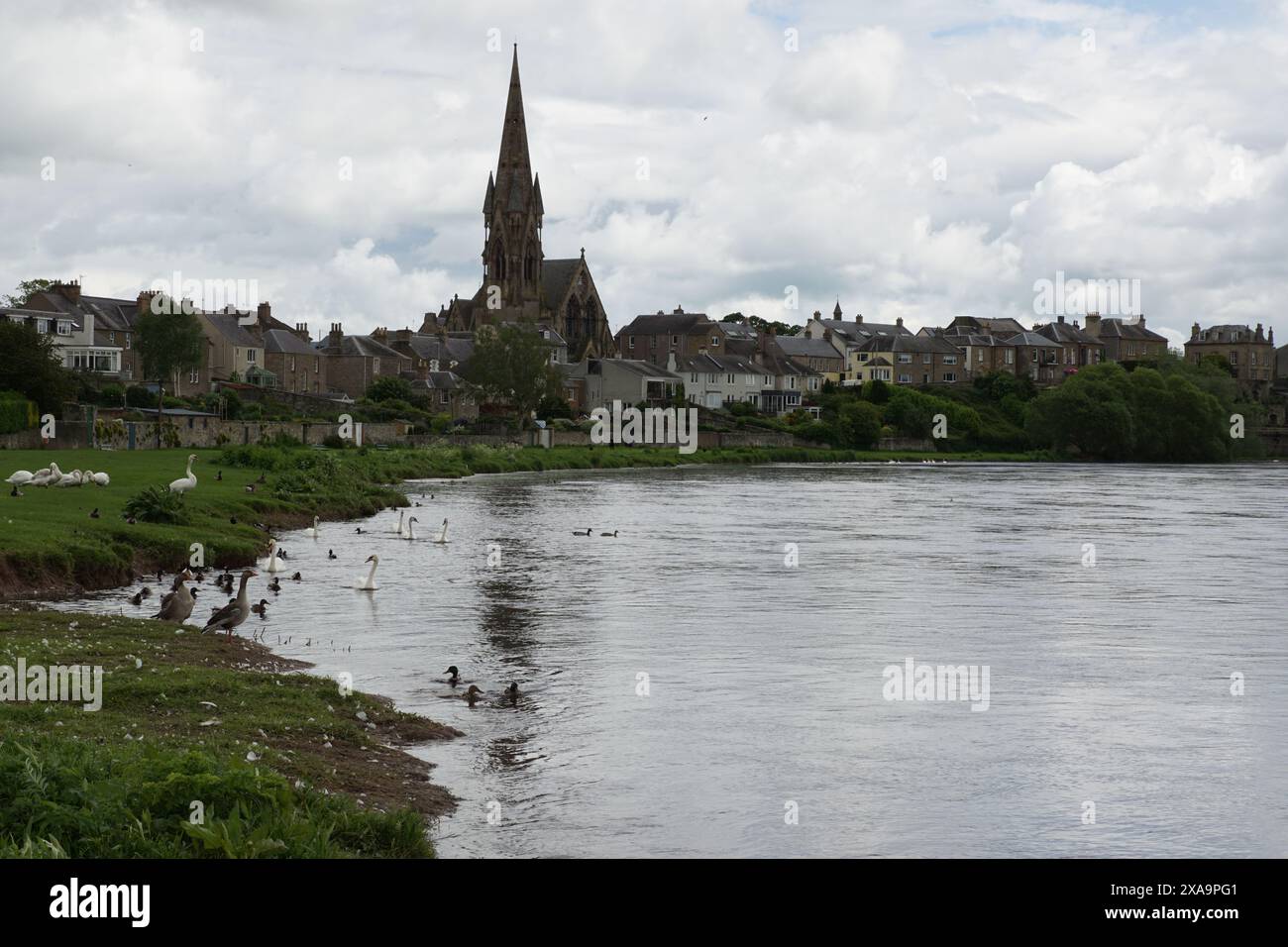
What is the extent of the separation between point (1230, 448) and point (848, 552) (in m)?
114

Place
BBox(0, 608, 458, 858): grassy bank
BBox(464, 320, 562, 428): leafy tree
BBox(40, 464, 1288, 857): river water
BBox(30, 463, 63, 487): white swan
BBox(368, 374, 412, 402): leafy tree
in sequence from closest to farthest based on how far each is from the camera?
BBox(0, 608, 458, 858): grassy bank → BBox(40, 464, 1288, 857): river water → BBox(30, 463, 63, 487): white swan → BBox(464, 320, 562, 428): leafy tree → BBox(368, 374, 412, 402): leafy tree

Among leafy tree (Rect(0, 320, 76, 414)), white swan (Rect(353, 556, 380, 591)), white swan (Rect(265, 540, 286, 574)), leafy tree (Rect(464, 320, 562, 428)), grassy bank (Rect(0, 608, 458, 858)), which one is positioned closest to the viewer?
grassy bank (Rect(0, 608, 458, 858))

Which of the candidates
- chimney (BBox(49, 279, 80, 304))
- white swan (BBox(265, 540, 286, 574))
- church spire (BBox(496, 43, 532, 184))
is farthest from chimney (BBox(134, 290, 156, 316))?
white swan (BBox(265, 540, 286, 574))

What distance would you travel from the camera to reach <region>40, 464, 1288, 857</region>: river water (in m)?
14.9

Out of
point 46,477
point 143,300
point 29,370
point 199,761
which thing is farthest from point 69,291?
point 199,761

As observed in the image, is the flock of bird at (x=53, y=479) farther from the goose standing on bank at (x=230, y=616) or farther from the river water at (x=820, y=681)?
the goose standing on bank at (x=230, y=616)

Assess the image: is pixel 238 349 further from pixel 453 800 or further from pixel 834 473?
pixel 453 800

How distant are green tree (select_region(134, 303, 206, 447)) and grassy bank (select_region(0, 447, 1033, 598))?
22958mm

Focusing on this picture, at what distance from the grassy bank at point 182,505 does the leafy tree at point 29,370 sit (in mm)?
6406

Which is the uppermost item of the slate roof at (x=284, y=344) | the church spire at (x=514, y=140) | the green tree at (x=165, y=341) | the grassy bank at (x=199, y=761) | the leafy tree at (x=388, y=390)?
the church spire at (x=514, y=140)

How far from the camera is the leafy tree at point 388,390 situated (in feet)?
438

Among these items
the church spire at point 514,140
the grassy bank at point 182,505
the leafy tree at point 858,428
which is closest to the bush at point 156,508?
the grassy bank at point 182,505

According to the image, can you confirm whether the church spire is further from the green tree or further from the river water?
the river water
